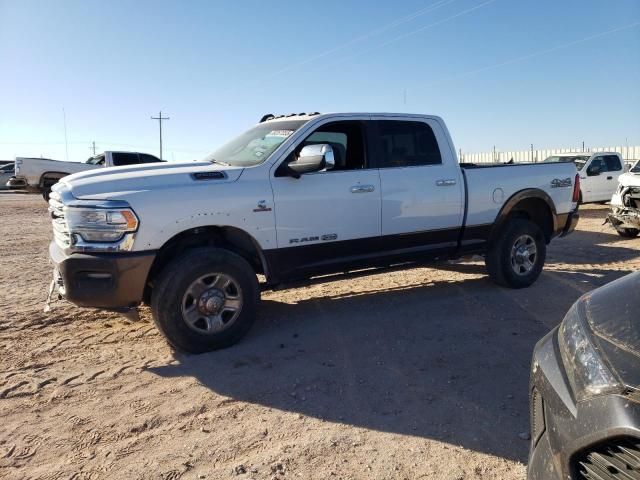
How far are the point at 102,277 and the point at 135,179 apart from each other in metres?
0.84

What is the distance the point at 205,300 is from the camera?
4.35 meters

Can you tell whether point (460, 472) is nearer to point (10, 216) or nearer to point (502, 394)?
point (502, 394)

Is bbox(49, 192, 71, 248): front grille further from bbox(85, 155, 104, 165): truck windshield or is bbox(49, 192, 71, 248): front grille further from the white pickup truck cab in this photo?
bbox(85, 155, 104, 165): truck windshield

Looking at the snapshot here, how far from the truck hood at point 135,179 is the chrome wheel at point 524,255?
3686 mm

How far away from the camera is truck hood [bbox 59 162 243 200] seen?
4051 millimetres

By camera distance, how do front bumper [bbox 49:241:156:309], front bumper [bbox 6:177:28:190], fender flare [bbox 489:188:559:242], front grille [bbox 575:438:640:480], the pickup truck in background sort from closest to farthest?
front grille [bbox 575:438:640:480] → front bumper [bbox 49:241:156:309] → fender flare [bbox 489:188:559:242] → the pickup truck in background → front bumper [bbox 6:177:28:190]

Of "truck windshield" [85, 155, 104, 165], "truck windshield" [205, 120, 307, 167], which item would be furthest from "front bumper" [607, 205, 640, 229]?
"truck windshield" [85, 155, 104, 165]

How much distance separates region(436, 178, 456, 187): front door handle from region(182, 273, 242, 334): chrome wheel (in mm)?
2562

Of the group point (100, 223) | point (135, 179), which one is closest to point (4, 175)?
point (135, 179)

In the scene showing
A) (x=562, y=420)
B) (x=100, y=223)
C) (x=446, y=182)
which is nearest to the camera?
(x=562, y=420)

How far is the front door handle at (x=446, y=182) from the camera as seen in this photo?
5664 mm

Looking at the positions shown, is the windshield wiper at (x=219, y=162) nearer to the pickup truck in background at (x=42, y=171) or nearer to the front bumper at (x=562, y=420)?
the front bumper at (x=562, y=420)

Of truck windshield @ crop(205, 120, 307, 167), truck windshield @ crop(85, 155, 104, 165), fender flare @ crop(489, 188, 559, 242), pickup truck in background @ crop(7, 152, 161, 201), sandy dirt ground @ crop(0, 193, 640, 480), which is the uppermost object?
truck windshield @ crop(85, 155, 104, 165)

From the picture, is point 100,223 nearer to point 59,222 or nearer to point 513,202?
point 59,222
